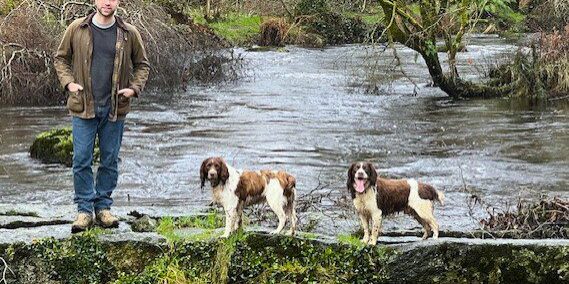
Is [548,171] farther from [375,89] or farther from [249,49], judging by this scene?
[249,49]

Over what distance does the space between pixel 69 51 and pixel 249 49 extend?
29.3m

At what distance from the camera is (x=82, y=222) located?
6688 mm

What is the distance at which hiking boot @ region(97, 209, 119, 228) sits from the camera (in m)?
6.93

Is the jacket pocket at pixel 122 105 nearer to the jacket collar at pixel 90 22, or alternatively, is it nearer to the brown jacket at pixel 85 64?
the brown jacket at pixel 85 64

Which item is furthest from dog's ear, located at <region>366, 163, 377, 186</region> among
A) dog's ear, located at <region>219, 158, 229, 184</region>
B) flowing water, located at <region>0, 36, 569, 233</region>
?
flowing water, located at <region>0, 36, 569, 233</region>

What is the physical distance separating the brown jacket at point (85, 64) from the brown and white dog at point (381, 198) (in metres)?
1.97

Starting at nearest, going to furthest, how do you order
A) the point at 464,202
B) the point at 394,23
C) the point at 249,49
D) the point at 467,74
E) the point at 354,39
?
the point at 464,202, the point at 394,23, the point at 467,74, the point at 249,49, the point at 354,39

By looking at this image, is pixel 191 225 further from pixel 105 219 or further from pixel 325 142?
pixel 325 142

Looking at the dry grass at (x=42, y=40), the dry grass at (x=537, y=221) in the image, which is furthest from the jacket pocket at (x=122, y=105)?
the dry grass at (x=42, y=40)

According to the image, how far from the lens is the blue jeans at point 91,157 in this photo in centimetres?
674

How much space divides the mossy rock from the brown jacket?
A: 7.82 meters

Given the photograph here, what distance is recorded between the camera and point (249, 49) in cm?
3581

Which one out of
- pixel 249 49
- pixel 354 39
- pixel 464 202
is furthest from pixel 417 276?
pixel 354 39

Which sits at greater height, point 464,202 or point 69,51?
point 69,51
